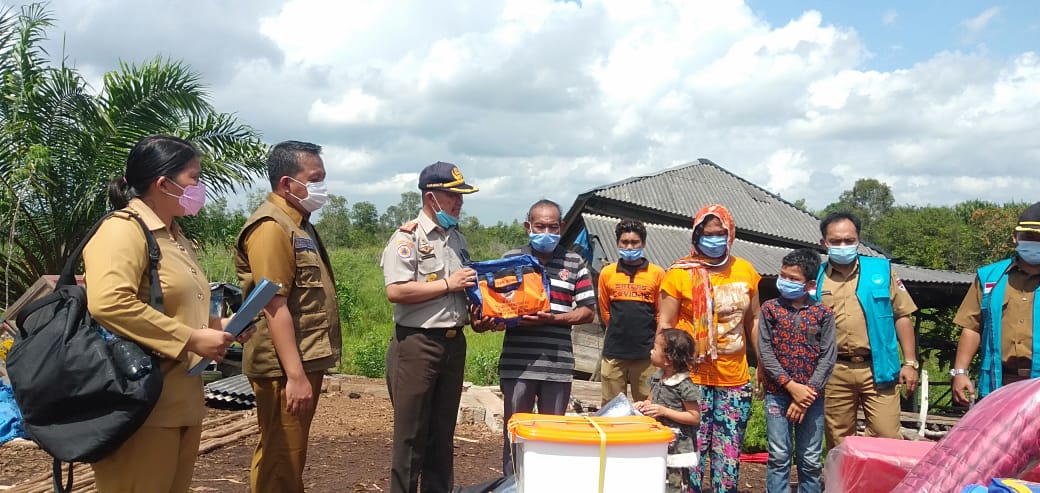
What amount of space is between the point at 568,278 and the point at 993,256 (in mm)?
21773

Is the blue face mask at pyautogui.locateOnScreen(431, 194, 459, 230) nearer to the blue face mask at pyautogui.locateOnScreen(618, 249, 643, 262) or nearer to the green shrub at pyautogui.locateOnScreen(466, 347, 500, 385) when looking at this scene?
the blue face mask at pyautogui.locateOnScreen(618, 249, 643, 262)

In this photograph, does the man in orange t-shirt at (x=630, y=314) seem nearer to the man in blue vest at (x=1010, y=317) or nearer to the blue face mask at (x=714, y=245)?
the blue face mask at (x=714, y=245)

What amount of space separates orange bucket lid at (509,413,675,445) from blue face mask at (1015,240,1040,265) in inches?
105

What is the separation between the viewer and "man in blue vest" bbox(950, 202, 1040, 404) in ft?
12.8

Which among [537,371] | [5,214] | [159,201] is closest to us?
[159,201]

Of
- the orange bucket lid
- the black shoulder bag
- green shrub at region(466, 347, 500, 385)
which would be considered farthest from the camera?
green shrub at region(466, 347, 500, 385)

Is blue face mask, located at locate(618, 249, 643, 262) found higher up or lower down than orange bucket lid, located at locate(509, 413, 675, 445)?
higher up

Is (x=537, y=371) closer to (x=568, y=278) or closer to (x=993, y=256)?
(x=568, y=278)

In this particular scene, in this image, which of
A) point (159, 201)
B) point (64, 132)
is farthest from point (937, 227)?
point (159, 201)

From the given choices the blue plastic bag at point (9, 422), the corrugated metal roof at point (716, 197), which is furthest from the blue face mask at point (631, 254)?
the corrugated metal roof at point (716, 197)

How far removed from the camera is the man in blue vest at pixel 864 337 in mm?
4188

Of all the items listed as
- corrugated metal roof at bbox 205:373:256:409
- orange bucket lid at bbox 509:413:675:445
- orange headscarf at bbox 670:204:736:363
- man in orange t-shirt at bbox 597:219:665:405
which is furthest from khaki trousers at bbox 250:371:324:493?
corrugated metal roof at bbox 205:373:256:409

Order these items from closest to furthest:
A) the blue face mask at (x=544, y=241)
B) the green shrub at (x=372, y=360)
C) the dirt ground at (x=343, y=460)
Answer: the blue face mask at (x=544, y=241), the dirt ground at (x=343, y=460), the green shrub at (x=372, y=360)

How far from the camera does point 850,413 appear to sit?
14.1 feet
